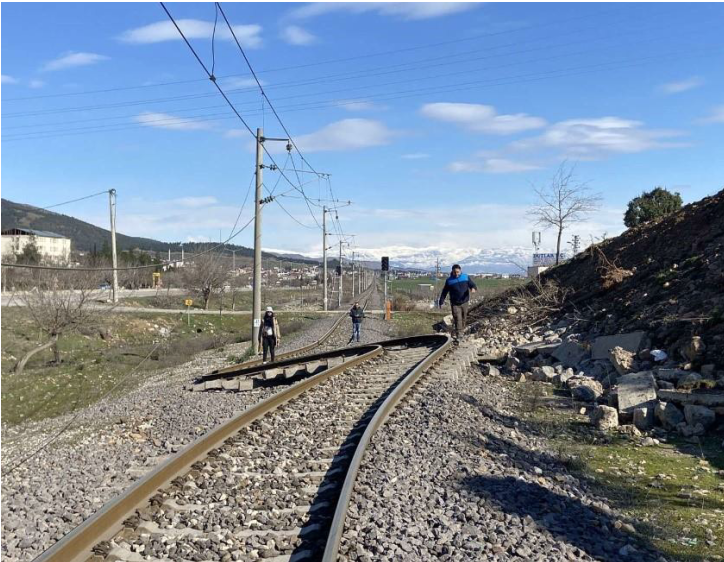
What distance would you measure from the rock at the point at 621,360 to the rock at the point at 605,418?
2.90 m

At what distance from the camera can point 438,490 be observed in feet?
23.2

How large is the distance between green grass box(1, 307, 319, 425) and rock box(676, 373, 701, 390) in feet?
50.9

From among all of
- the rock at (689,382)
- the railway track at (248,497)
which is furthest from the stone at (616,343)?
the railway track at (248,497)

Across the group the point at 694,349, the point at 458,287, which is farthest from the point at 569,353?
the point at 694,349

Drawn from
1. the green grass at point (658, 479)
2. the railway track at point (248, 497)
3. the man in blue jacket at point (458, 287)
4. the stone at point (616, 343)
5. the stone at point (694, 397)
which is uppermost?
the man in blue jacket at point (458, 287)

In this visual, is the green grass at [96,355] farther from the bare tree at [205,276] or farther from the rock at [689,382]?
the rock at [689,382]

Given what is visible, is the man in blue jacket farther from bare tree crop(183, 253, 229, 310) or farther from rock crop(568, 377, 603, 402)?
bare tree crop(183, 253, 229, 310)

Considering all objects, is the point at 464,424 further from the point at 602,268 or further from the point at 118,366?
the point at 118,366

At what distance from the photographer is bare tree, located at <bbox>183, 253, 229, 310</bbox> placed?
7622 cm

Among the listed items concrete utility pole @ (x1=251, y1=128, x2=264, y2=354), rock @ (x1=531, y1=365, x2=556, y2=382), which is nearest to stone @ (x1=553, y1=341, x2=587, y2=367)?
rock @ (x1=531, y1=365, x2=556, y2=382)

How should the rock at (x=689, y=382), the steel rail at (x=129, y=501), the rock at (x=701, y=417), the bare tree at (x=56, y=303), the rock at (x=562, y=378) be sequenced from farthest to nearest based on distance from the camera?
the bare tree at (x=56, y=303) → the rock at (x=562, y=378) → the rock at (x=689, y=382) → the rock at (x=701, y=417) → the steel rail at (x=129, y=501)

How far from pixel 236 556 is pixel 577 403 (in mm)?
8465

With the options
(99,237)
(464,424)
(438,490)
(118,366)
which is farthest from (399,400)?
(99,237)

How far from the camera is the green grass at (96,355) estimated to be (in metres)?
27.6
